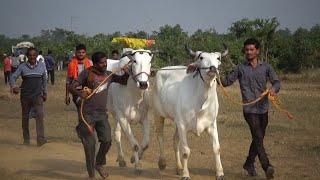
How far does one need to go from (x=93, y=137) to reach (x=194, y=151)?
3047 millimetres

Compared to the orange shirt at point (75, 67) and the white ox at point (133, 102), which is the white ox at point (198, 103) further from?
the orange shirt at point (75, 67)

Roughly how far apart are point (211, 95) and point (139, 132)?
516cm

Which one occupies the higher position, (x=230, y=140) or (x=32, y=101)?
(x=32, y=101)

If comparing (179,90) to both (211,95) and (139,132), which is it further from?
(139,132)

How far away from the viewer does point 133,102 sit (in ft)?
28.3

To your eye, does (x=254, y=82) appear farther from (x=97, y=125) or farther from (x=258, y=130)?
(x=97, y=125)

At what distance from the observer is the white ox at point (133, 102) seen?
26.9 ft

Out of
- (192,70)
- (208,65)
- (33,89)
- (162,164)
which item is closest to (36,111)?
(33,89)

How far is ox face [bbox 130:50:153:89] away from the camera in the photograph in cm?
796

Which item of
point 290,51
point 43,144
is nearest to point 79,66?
point 43,144

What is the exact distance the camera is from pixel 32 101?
1145 centimetres

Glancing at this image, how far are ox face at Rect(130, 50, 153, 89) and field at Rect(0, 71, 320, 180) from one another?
1484mm

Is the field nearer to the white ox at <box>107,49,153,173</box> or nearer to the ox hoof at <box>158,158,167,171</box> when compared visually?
the ox hoof at <box>158,158,167,171</box>

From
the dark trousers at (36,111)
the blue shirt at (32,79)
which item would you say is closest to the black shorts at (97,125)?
the dark trousers at (36,111)
